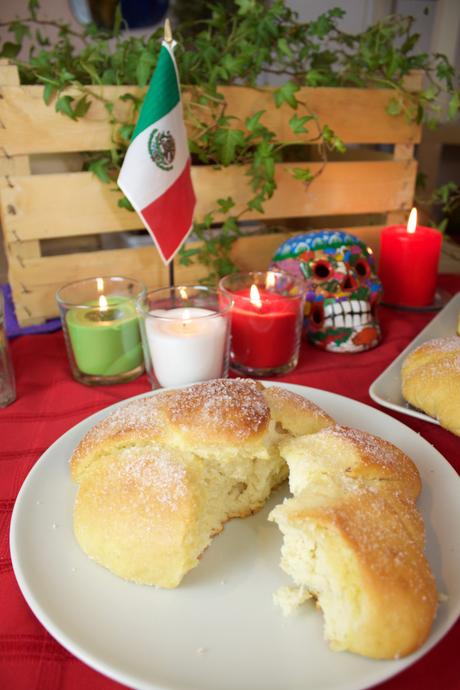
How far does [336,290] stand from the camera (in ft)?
4.41

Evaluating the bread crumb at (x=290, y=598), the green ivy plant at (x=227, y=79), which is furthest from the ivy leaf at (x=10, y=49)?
the bread crumb at (x=290, y=598)

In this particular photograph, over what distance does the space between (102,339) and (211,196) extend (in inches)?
22.6

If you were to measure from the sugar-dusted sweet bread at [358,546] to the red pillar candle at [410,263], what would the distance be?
89 centimetres

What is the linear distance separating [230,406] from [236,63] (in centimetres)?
95

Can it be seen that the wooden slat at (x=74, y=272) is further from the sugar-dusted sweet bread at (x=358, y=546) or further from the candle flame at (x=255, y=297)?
the sugar-dusted sweet bread at (x=358, y=546)

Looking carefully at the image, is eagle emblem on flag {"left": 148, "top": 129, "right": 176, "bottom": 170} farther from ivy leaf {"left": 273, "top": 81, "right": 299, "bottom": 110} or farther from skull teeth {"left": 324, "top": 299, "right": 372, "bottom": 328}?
skull teeth {"left": 324, "top": 299, "right": 372, "bottom": 328}

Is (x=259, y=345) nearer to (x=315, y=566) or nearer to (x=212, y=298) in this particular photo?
(x=212, y=298)

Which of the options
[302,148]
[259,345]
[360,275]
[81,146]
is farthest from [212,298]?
[302,148]

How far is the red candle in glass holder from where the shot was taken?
1.22m

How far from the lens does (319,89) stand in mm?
1516

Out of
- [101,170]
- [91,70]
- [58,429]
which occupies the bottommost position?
[58,429]

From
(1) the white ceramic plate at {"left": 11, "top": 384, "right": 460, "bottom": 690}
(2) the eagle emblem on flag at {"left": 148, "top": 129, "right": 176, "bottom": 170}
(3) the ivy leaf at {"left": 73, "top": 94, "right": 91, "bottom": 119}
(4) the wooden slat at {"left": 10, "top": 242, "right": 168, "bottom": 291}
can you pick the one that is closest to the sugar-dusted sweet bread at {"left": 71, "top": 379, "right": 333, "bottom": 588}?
(1) the white ceramic plate at {"left": 11, "top": 384, "right": 460, "bottom": 690}

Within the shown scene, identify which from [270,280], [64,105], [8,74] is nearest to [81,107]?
[64,105]

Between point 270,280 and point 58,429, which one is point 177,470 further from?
point 270,280
